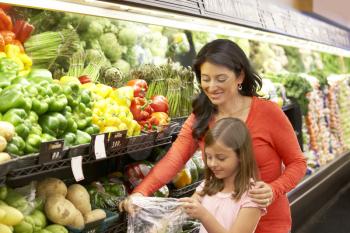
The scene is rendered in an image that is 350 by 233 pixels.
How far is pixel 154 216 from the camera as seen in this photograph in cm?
203

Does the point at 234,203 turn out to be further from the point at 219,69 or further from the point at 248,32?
the point at 248,32

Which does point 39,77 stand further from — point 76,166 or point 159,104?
point 159,104

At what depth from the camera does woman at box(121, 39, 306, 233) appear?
2.12 meters

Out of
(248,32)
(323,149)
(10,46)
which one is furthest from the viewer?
(323,149)

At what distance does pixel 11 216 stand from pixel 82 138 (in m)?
0.43

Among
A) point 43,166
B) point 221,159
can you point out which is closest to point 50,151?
point 43,166

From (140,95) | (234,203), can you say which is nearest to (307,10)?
(140,95)

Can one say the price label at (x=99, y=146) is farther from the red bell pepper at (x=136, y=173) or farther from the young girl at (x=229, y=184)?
the red bell pepper at (x=136, y=173)

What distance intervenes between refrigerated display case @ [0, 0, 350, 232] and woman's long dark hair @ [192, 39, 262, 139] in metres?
0.24

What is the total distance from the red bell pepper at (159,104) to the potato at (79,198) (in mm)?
777

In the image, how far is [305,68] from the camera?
750 cm

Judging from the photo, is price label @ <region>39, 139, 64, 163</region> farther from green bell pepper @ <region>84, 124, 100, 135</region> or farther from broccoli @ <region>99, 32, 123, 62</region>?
broccoli @ <region>99, 32, 123, 62</region>

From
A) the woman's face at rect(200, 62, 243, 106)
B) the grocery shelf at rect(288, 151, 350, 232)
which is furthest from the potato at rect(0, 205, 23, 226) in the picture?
the grocery shelf at rect(288, 151, 350, 232)

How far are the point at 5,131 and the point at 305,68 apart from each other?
6523 mm
